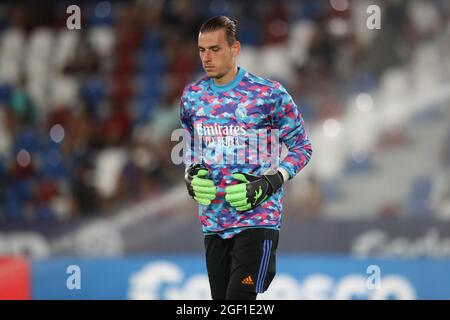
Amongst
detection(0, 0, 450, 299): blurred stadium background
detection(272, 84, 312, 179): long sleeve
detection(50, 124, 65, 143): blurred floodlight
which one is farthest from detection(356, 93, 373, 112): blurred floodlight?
detection(272, 84, 312, 179): long sleeve

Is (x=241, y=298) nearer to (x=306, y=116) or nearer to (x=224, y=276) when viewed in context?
(x=224, y=276)

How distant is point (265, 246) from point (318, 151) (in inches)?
235

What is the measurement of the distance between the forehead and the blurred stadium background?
472cm

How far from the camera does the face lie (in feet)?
13.7

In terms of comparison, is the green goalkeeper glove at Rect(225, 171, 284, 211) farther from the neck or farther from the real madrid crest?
the neck

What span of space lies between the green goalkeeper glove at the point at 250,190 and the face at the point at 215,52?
0.53 meters

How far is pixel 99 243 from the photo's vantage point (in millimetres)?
9617

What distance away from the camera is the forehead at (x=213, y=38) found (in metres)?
4.18

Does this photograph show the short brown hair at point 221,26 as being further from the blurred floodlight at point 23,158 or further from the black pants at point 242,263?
the blurred floodlight at point 23,158

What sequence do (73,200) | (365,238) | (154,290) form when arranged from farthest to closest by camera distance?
(73,200)
(365,238)
(154,290)

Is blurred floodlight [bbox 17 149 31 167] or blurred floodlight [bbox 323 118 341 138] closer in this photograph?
blurred floodlight [bbox 323 118 341 138]

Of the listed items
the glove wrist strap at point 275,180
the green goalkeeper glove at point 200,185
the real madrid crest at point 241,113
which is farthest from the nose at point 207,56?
the glove wrist strap at point 275,180

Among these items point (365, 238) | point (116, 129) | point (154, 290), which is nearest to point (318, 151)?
point (365, 238)

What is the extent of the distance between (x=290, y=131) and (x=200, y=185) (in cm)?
54
